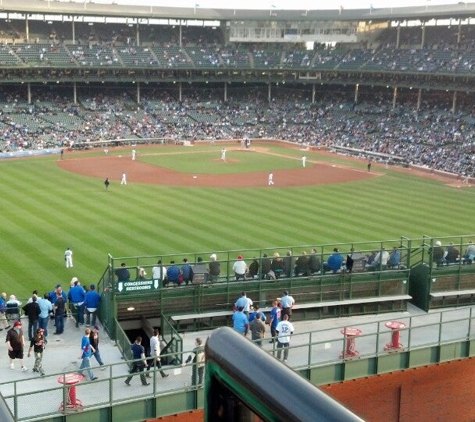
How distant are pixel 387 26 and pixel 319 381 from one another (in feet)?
239

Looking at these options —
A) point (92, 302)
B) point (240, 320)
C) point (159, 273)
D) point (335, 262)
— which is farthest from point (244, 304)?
point (92, 302)

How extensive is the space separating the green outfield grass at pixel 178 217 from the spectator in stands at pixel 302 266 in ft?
29.8

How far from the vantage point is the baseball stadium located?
13.0 meters

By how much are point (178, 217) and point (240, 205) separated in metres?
4.83

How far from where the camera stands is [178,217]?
1337 inches

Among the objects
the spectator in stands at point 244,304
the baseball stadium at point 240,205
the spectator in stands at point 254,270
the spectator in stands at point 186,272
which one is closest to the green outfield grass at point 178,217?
the baseball stadium at point 240,205

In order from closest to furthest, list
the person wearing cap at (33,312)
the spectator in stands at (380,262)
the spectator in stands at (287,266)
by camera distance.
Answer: the person wearing cap at (33,312)
the spectator in stands at (287,266)
the spectator in stands at (380,262)

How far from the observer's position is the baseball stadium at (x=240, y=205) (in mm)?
13000

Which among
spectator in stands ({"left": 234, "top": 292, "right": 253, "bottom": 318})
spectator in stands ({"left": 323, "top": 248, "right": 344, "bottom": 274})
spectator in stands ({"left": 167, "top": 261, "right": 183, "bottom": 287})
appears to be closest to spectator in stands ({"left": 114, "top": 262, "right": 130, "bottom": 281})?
spectator in stands ({"left": 167, "top": 261, "right": 183, "bottom": 287})

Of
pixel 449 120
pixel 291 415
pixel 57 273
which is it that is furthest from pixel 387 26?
pixel 291 415

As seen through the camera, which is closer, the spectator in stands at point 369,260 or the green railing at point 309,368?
the green railing at point 309,368

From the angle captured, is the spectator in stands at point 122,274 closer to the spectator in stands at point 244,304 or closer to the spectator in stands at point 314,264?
the spectator in stands at point 244,304

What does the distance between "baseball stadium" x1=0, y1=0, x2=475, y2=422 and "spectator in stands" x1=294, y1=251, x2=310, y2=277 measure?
0.05m

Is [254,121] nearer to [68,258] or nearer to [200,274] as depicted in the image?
[68,258]
